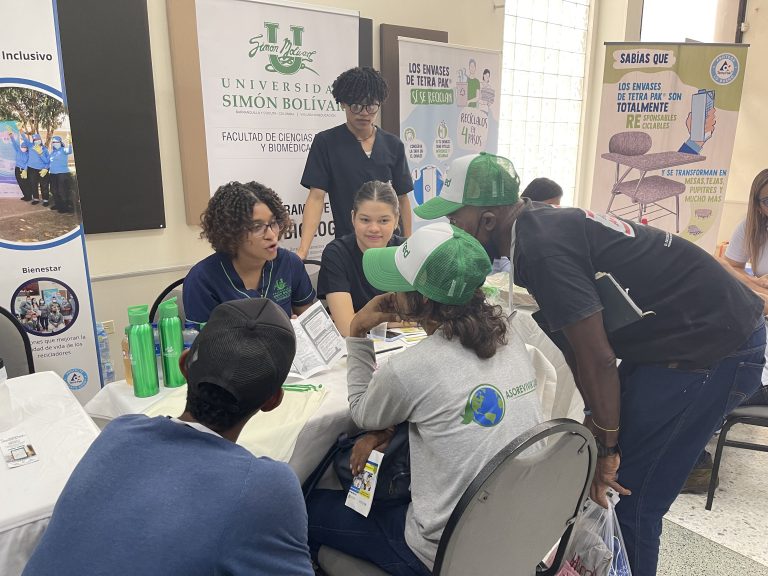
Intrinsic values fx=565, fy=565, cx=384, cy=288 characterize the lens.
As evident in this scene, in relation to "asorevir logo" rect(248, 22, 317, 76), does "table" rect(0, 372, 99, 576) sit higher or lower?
lower

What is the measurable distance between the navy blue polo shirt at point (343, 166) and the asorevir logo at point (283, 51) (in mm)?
530

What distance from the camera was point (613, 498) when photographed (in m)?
1.43

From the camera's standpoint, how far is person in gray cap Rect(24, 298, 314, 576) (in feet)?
Result: 2.13

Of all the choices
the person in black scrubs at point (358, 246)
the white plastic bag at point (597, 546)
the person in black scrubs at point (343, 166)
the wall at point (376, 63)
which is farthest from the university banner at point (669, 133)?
the white plastic bag at point (597, 546)

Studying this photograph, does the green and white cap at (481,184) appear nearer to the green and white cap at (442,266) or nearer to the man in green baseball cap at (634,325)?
the man in green baseball cap at (634,325)

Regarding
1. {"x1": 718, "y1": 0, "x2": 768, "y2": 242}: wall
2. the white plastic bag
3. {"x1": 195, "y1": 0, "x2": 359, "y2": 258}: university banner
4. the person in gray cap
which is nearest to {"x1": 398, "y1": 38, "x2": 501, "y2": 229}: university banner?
{"x1": 195, "y1": 0, "x2": 359, "y2": 258}: university banner

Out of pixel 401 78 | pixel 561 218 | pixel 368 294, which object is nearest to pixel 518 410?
pixel 561 218

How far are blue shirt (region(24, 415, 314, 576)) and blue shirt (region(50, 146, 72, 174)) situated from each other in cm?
186

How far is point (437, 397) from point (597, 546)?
2.13ft

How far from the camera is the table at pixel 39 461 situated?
96cm

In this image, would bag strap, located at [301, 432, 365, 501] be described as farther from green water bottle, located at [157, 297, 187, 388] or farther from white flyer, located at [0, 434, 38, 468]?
white flyer, located at [0, 434, 38, 468]

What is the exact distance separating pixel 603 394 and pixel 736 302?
401 mm

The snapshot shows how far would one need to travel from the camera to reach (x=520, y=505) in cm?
100

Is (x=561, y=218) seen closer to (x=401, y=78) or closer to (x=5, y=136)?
(x=5, y=136)
